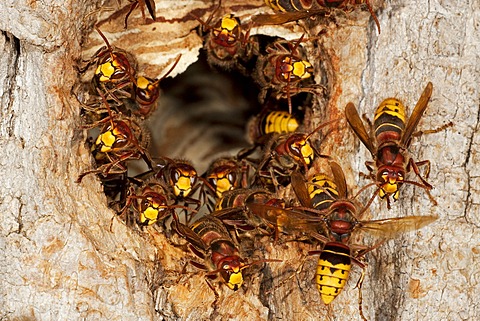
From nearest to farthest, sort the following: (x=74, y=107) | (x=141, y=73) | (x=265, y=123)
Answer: (x=74, y=107) → (x=141, y=73) → (x=265, y=123)

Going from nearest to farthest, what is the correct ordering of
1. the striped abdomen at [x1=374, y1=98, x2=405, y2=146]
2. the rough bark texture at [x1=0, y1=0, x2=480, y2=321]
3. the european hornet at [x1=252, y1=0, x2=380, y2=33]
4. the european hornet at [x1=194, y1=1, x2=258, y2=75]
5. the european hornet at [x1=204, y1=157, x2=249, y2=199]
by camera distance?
the rough bark texture at [x1=0, y1=0, x2=480, y2=321] < the striped abdomen at [x1=374, y1=98, x2=405, y2=146] < the european hornet at [x1=252, y1=0, x2=380, y2=33] < the european hornet at [x1=194, y1=1, x2=258, y2=75] < the european hornet at [x1=204, y1=157, x2=249, y2=199]

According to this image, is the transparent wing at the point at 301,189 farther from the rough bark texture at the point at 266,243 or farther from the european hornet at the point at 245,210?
the rough bark texture at the point at 266,243

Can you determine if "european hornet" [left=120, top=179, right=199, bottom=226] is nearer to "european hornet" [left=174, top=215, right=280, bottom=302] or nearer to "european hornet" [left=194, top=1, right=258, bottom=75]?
"european hornet" [left=174, top=215, right=280, bottom=302]

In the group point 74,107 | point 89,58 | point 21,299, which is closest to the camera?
point 21,299

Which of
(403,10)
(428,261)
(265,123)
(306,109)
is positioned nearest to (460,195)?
(428,261)

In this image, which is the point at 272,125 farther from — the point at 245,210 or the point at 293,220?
the point at 293,220

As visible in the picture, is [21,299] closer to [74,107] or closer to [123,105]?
[74,107]

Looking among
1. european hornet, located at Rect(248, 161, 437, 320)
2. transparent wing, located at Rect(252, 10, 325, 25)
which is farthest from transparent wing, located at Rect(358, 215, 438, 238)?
transparent wing, located at Rect(252, 10, 325, 25)
